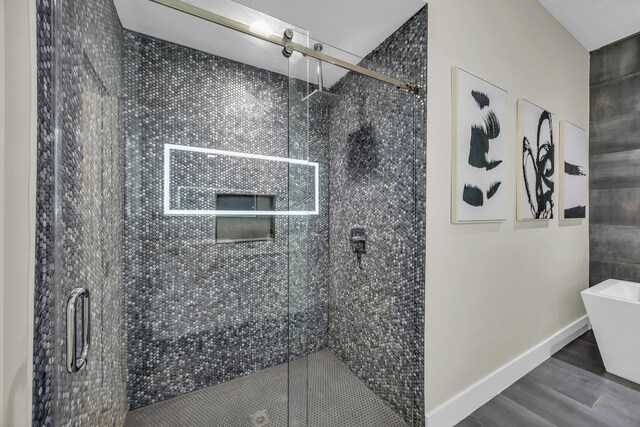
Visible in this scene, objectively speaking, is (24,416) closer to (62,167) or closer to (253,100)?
(62,167)

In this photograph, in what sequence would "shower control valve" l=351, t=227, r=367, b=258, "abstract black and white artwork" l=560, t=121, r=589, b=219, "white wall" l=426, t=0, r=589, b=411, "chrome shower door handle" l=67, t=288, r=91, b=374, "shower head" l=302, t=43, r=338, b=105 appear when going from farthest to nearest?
"abstract black and white artwork" l=560, t=121, r=589, b=219 < "shower control valve" l=351, t=227, r=367, b=258 < "shower head" l=302, t=43, r=338, b=105 < "white wall" l=426, t=0, r=589, b=411 < "chrome shower door handle" l=67, t=288, r=91, b=374

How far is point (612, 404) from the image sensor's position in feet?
5.44

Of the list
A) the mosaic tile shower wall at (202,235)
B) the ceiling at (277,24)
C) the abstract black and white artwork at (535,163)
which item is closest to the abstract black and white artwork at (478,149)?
the abstract black and white artwork at (535,163)

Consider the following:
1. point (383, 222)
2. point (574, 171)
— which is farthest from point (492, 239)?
point (574, 171)

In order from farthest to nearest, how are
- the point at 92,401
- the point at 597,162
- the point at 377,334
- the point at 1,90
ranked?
the point at 597,162, the point at 377,334, the point at 92,401, the point at 1,90

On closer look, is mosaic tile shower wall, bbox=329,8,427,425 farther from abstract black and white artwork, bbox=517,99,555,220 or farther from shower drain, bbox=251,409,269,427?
abstract black and white artwork, bbox=517,99,555,220

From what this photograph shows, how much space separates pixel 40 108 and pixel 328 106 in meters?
1.62

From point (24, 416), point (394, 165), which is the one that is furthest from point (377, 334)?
point (24, 416)

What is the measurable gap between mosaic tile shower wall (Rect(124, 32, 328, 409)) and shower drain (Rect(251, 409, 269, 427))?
1.17 ft

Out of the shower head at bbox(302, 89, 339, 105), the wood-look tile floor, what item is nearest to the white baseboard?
the wood-look tile floor

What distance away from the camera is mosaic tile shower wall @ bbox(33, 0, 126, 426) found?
691mm

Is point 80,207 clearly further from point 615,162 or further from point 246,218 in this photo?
point 615,162

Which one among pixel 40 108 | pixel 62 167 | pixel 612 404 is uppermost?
pixel 40 108

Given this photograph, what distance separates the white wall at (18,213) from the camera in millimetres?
619
